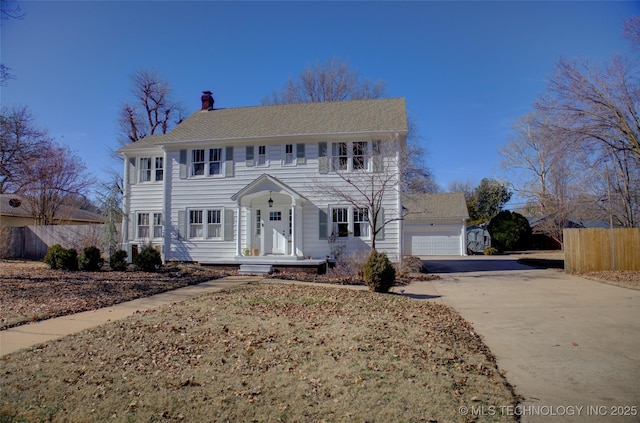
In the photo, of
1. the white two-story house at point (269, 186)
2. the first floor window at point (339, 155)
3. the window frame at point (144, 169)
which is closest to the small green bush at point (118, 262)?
the white two-story house at point (269, 186)

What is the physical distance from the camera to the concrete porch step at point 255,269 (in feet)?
50.0

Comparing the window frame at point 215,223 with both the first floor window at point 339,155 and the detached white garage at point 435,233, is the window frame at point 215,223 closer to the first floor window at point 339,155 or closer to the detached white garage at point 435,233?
the first floor window at point 339,155

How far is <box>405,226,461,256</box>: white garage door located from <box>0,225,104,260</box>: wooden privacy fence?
20791mm

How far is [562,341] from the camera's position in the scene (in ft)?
20.4

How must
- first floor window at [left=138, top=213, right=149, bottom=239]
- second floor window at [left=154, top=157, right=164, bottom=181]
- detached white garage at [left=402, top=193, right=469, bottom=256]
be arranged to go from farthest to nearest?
detached white garage at [left=402, top=193, right=469, bottom=256] < second floor window at [left=154, top=157, right=164, bottom=181] < first floor window at [left=138, top=213, right=149, bottom=239]

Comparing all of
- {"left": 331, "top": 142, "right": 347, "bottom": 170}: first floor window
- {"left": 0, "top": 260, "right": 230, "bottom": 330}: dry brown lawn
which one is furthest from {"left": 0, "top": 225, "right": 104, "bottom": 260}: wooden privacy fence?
{"left": 331, "top": 142, "right": 347, "bottom": 170}: first floor window

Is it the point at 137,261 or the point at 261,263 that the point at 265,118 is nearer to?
the point at 261,263

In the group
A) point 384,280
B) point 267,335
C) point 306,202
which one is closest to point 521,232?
point 306,202

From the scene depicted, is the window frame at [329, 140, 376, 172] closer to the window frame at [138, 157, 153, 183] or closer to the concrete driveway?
the concrete driveway

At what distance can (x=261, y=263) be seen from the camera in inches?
620

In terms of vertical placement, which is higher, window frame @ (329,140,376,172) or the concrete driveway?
window frame @ (329,140,376,172)

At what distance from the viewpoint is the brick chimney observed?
70.1 feet

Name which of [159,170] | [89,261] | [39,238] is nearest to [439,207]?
[159,170]

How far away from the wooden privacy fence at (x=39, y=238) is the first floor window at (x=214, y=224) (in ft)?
18.1
